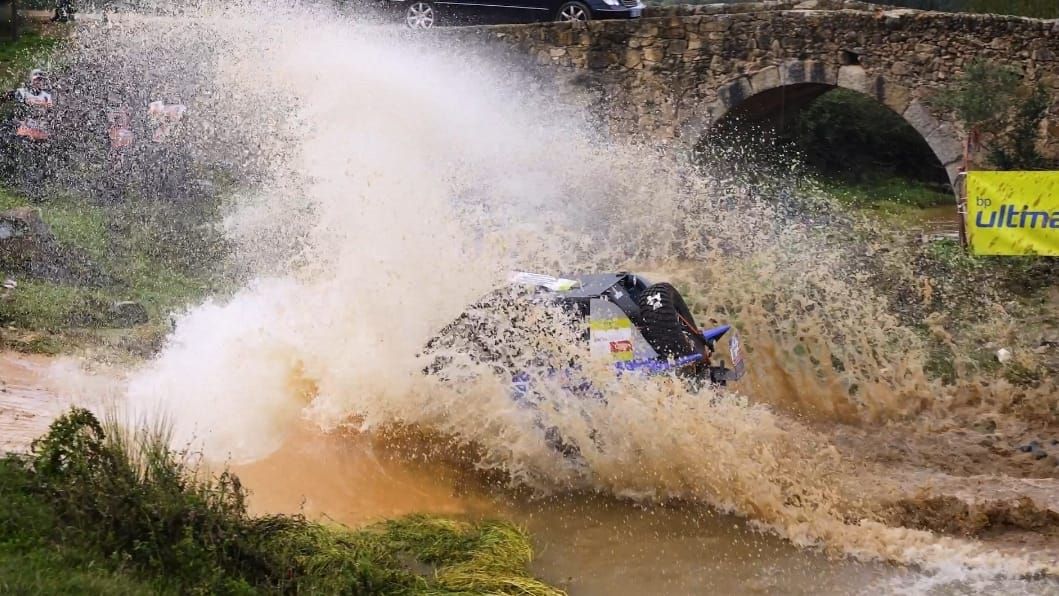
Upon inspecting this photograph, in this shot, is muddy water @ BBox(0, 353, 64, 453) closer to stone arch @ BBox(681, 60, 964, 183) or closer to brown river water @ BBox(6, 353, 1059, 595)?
brown river water @ BBox(6, 353, 1059, 595)

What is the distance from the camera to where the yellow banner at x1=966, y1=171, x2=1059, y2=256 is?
585 inches

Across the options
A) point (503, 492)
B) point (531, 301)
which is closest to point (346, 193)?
point (531, 301)

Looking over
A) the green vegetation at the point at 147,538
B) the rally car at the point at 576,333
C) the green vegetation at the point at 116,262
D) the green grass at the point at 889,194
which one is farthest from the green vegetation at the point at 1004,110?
the green vegetation at the point at 147,538

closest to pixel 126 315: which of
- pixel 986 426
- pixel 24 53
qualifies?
pixel 24 53

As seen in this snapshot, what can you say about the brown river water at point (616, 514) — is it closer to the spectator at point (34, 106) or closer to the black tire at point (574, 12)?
the spectator at point (34, 106)

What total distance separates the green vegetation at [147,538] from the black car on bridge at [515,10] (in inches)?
590

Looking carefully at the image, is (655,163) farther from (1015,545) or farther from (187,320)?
(1015,545)

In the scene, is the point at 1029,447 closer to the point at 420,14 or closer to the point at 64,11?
the point at 420,14

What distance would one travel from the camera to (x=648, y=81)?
2169 cm

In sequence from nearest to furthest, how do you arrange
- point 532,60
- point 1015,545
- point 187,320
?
point 1015,545, point 187,320, point 532,60

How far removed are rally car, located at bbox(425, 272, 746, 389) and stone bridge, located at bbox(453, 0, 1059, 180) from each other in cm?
1112

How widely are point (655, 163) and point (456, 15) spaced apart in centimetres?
460

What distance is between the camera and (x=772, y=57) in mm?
20781

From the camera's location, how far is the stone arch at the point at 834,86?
19.9 metres
